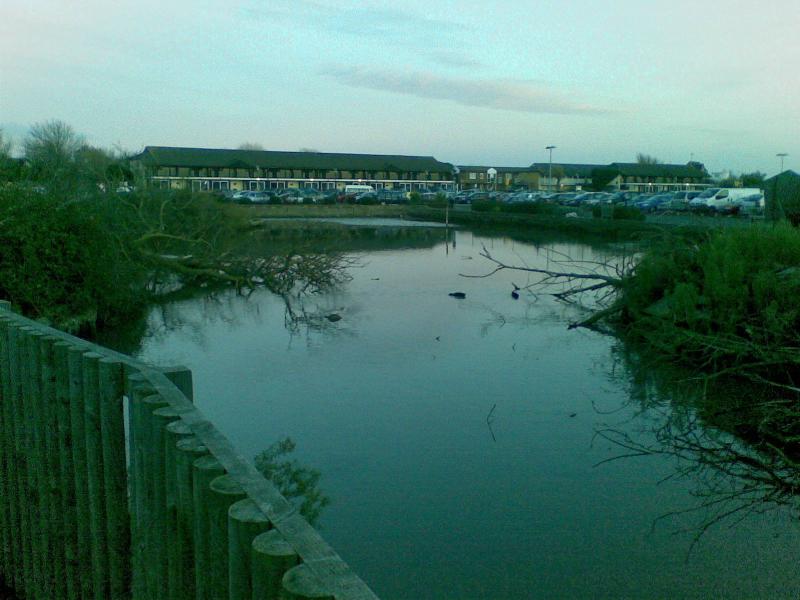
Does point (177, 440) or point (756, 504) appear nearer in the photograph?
point (177, 440)

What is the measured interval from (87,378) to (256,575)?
2.10 m

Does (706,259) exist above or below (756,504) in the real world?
above

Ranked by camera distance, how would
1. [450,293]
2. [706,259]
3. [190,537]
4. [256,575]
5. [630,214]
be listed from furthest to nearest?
1. [630,214]
2. [450,293]
3. [706,259]
4. [190,537]
5. [256,575]

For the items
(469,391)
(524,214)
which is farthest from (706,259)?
(524,214)

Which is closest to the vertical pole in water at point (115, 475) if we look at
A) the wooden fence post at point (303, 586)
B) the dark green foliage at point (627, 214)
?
the wooden fence post at point (303, 586)

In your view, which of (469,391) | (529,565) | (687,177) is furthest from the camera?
(687,177)

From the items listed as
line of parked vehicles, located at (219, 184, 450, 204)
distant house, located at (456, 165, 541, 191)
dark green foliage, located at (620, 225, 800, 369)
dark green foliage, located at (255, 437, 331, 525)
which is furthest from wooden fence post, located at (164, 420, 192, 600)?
distant house, located at (456, 165, 541, 191)

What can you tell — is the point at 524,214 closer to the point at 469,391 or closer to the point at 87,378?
the point at 469,391

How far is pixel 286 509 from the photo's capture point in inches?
99.7

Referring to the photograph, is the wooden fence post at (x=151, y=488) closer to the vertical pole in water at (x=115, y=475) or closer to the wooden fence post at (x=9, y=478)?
the vertical pole in water at (x=115, y=475)

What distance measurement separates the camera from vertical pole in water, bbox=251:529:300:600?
2.24 m

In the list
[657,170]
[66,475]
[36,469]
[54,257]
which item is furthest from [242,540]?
[657,170]

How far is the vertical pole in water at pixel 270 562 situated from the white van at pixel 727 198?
156 feet

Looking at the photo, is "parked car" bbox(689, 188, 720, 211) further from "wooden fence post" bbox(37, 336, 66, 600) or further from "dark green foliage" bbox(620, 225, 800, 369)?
"wooden fence post" bbox(37, 336, 66, 600)
